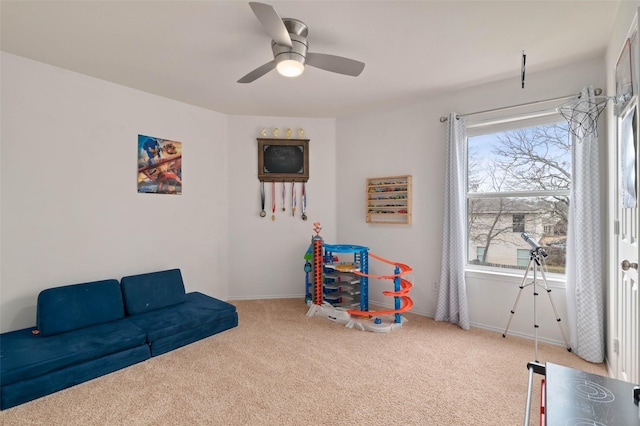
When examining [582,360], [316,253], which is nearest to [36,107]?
[316,253]

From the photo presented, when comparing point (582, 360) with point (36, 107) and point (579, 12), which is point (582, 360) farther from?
point (36, 107)

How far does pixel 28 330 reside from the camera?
2.69 m

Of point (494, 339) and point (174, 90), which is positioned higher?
point (174, 90)

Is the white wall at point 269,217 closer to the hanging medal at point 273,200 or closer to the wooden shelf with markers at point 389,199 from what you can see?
the hanging medal at point 273,200

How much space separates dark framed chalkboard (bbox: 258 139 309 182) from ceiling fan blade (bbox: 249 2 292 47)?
8.12ft

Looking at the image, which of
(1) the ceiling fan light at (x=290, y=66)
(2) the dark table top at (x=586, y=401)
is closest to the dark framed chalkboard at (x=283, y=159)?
(1) the ceiling fan light at (x=290, y=66)

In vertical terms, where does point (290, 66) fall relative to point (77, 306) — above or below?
above

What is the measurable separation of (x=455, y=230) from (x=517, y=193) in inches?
28.3

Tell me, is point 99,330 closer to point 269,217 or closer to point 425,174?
point 269,217

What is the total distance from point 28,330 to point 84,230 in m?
0.95

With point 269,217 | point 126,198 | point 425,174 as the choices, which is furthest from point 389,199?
point 126,198

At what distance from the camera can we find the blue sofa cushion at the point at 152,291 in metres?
3.19

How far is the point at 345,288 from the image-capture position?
3.98 metres

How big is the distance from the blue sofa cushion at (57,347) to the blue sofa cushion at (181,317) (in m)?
0.10
